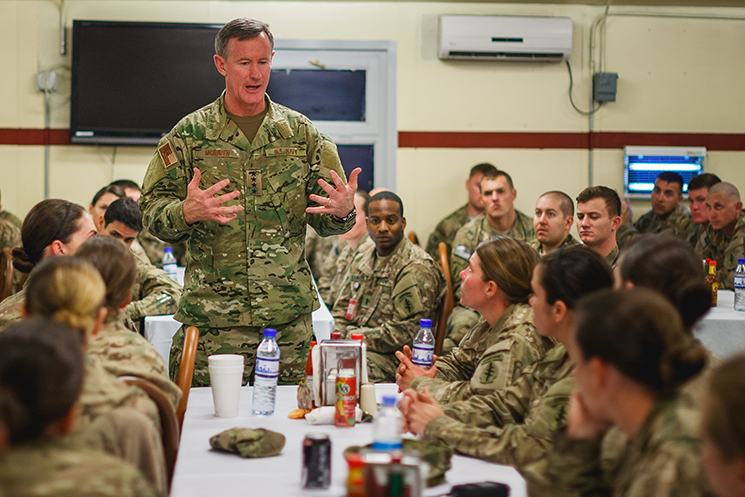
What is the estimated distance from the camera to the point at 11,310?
238 cm

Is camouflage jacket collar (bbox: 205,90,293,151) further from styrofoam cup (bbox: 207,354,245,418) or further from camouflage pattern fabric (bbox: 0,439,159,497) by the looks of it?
camouflage pattern fabric (bbox: 0,439,159,497)

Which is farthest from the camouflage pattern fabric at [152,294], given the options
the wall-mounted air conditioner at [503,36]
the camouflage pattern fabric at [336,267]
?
the wall-mounted air conditioner at [503,36]

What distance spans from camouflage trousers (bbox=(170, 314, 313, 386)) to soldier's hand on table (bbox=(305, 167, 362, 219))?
1.42 ft

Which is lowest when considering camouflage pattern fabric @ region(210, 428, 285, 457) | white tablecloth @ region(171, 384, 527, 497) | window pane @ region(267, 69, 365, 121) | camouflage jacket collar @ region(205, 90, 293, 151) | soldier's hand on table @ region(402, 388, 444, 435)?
white tablecloth @ region(171, 384, 527, 497)

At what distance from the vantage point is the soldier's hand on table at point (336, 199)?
243 cm

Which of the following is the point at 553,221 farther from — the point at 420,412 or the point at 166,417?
the point at 166,417

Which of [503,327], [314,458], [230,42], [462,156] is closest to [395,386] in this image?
[503,327]

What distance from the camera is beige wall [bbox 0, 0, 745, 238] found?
5836 mm

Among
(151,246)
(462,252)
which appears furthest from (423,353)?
(151,246)

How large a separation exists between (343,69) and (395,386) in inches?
165

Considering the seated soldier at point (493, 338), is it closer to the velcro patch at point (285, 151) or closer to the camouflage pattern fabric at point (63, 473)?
the velcro patch at point (285, 151)

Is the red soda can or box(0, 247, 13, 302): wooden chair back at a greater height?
box(0, 247, 13, 302): wooden chair back

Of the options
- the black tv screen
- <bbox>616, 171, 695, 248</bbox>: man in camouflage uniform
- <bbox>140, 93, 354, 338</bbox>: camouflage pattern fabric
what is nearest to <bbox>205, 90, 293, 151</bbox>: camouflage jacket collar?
<bbox>140, 93, 354, 338</bbox>: camouflage pattern fabric

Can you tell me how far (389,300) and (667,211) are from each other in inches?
130
